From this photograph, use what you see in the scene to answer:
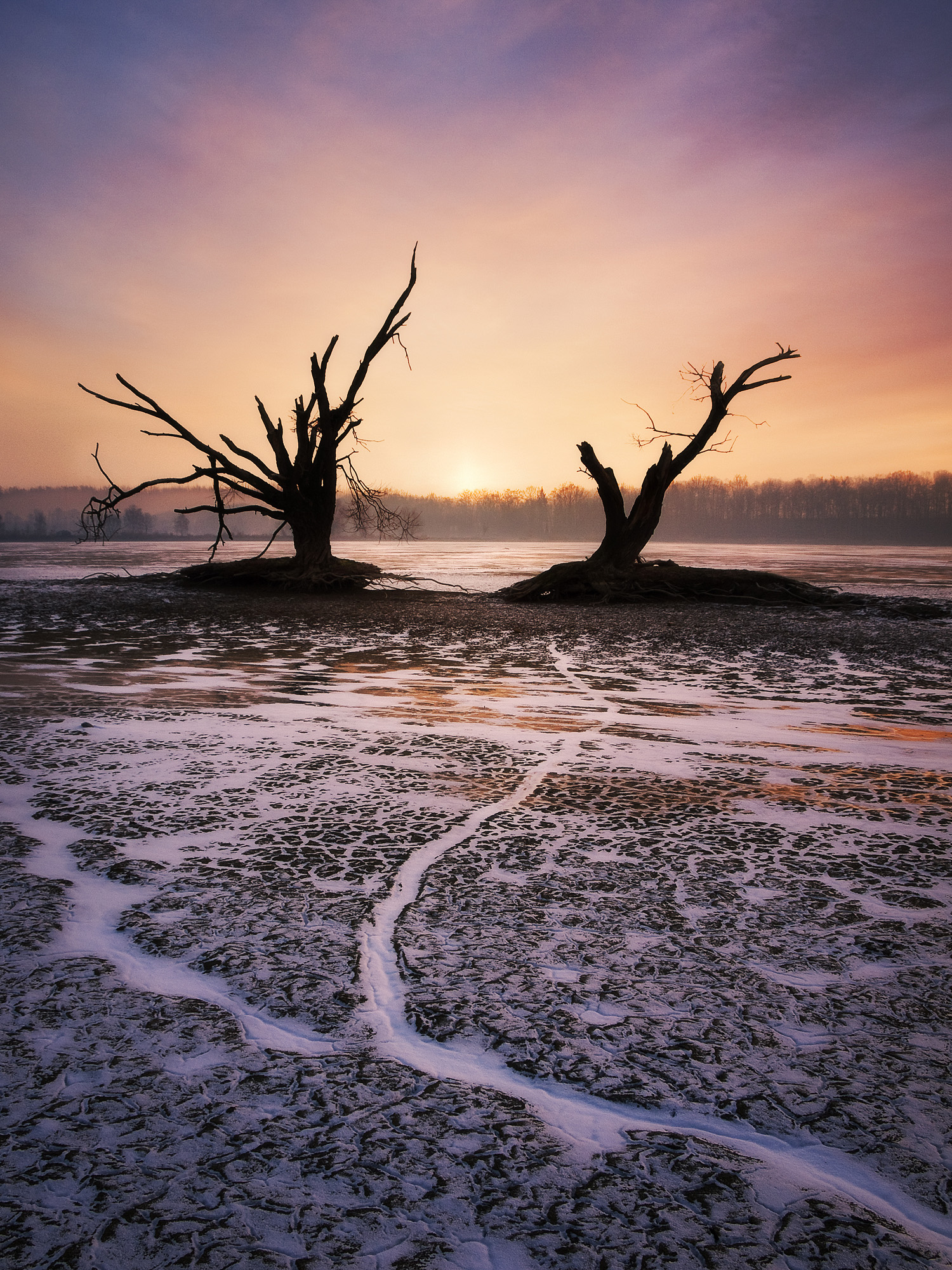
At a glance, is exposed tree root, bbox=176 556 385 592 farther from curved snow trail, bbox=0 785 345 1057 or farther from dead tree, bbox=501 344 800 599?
curved snow trail, bbox=0 785 345 1057

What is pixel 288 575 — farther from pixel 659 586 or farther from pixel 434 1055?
pixel 434 1055

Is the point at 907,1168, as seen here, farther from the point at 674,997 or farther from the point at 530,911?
the point at 530,911

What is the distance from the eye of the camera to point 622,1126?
1.45 meters

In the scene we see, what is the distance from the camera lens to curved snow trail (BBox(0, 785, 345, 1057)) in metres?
1.69

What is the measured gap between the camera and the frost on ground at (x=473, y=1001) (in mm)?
1257

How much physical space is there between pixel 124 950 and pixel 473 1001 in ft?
3.14

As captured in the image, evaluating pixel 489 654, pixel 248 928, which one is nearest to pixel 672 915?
pixel 248 928

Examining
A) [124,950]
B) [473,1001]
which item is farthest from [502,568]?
[473,1001]

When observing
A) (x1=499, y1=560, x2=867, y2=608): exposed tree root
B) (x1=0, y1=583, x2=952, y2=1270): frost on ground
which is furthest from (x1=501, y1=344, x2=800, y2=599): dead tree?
(x1=0, y1=583, x2=952, y2=1270): frost on ground

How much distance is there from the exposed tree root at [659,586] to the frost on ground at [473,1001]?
10653mm

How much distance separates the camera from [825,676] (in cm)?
660

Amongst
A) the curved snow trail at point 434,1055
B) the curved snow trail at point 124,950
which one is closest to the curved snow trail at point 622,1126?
the curved snow trail at point 434,1055

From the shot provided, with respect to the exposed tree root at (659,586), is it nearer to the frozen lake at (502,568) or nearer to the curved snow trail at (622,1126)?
the frozen lake at (502,568)

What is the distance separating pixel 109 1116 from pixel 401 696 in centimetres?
430
